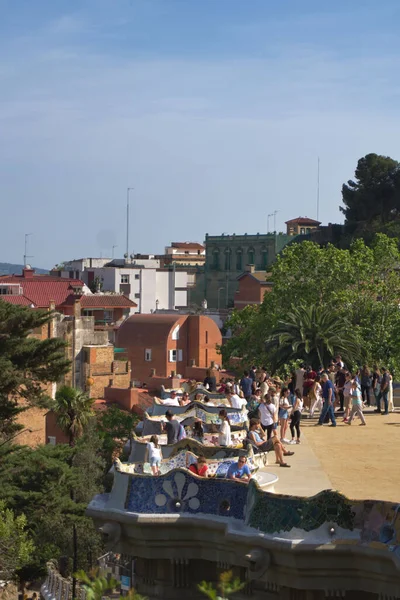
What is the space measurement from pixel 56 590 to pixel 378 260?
3694 centimetres

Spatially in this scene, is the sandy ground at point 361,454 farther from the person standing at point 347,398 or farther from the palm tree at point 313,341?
the palm tree at point 313,341

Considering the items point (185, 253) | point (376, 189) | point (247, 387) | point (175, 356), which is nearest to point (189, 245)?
point (185, 253)

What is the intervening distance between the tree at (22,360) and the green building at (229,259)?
10486 cm

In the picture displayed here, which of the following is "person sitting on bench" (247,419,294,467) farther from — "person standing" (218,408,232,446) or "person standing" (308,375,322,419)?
"person standing" (308,375,322,419)

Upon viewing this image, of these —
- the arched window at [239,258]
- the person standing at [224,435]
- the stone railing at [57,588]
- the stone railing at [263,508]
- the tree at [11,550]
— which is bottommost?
the tree at [11,550]

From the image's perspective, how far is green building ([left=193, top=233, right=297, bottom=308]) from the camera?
494ft

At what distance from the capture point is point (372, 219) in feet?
434

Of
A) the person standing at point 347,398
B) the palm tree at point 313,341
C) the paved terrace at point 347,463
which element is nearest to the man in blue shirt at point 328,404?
the paved terrace at point 347,463

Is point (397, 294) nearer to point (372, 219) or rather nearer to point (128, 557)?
point (128, 557)

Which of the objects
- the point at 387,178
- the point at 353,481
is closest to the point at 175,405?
the point at 353,481

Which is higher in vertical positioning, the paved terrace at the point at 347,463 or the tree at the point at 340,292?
the tree at the point at 340,292

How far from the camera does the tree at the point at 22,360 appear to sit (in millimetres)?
42594

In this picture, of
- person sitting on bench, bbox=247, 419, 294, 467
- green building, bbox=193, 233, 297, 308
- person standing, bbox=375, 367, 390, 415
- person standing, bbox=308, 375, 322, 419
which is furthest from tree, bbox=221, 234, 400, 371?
green building, bbox=193, 233, 297, 308

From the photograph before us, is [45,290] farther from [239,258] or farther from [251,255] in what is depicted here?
[239,258]
